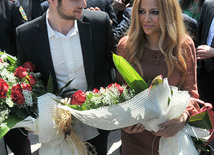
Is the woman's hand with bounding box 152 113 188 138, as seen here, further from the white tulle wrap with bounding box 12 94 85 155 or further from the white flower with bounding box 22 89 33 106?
the white flower with bounding box 22 89 33 106

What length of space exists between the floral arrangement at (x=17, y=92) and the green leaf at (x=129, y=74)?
67cm

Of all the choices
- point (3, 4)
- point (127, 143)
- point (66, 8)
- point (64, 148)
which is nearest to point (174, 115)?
point (127, 143)

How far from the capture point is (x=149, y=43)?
90.1 inches

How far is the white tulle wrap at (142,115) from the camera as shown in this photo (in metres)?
1.76

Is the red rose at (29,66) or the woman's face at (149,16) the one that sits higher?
the woman's face at (149,16)

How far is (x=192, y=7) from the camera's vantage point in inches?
135

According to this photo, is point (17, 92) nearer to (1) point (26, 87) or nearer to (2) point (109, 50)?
(1) point (26, 87)

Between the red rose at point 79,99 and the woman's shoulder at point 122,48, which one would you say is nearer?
the red rose at point 79,99

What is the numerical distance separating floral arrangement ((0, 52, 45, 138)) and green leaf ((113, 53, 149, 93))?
674mm

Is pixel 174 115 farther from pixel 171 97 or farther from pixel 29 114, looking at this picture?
pixel 29 114

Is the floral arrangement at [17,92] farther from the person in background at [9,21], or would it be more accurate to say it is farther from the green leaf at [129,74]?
the person in background at [9,21]

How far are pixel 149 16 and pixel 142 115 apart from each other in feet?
2.58

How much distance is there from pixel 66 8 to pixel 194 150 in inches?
56.4

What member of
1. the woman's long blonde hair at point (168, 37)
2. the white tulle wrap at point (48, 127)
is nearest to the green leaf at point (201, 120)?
the woman's long blonde hair at point (168, 37)
